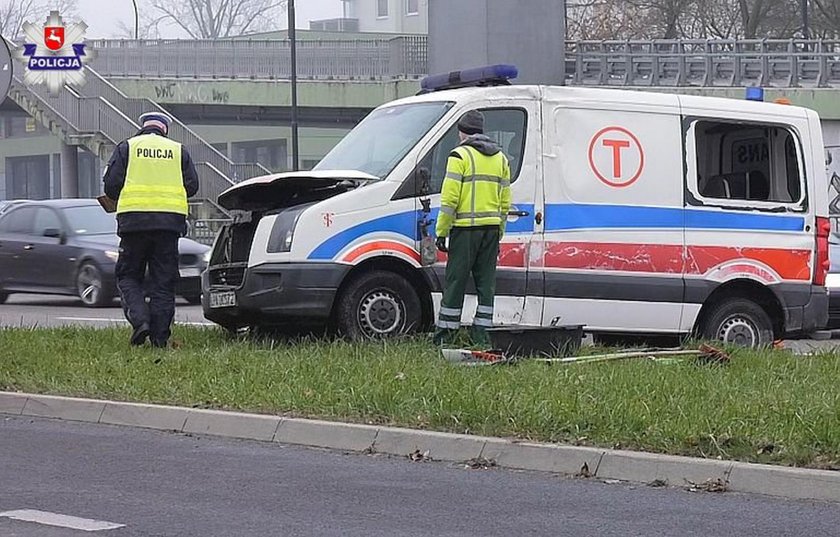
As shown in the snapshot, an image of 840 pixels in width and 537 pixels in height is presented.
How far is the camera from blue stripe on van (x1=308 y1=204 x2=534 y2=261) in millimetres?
12266

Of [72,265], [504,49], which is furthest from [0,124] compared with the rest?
[72,265]

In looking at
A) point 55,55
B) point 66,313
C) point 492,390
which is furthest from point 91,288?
point 55,55

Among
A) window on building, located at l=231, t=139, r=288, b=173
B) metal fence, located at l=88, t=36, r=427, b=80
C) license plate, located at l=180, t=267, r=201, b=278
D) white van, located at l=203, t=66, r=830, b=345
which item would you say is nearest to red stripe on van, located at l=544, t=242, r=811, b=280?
white van, located at l=203, t=66, r=830, b=345

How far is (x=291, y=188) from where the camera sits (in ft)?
41.2

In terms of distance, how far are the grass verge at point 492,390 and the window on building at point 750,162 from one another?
2.21 m

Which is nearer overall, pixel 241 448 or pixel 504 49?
pixel 241 448

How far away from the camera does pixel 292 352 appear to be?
1161 centimetres

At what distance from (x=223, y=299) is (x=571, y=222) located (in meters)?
2.90

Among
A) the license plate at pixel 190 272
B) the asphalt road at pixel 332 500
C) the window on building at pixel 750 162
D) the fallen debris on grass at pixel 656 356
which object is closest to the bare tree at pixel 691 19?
the license plate at pixel 190 272

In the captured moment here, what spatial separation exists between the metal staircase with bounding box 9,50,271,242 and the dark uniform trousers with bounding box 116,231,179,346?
27520 mm

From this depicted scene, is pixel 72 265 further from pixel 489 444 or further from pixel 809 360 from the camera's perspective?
pixel 489 444

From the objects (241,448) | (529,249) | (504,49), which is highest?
(504,49)

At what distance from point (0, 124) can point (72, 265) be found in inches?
2672

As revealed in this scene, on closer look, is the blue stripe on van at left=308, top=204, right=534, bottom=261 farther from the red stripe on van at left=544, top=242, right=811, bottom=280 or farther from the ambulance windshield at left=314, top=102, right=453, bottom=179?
the ambulance windshield at left=314, top=102, right=453, bottom=179
